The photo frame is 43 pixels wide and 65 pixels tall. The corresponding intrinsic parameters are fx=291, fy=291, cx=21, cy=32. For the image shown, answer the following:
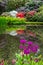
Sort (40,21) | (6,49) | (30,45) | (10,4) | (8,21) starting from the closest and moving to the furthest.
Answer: (30,45) < (6,49) < (8,21) < (40,21) < (10,4)

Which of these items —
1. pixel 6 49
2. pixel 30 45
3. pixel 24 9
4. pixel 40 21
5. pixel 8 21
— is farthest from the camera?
pixel 24 9

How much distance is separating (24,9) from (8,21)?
5.47 m

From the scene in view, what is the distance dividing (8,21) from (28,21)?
7.90 feet

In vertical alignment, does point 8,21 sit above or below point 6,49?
below

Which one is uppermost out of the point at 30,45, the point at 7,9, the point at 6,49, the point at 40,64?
the point at 30,45

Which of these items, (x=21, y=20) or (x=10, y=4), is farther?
(x=10, y=4)

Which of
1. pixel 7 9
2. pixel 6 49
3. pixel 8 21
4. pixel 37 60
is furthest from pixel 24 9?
pixel 37 60

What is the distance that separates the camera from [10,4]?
27.5 metres

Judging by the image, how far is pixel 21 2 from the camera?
28.5 metres

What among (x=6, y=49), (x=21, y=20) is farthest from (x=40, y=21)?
(x=6, y=49)

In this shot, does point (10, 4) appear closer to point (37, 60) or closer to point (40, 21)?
point (40, 21)

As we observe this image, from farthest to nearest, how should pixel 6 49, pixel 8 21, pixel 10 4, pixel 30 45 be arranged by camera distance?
pixel 10 4 < pixel 8 21 < pixel 6 49 < pixel 30 45

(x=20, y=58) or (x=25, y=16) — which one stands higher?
(x=20, y=58)

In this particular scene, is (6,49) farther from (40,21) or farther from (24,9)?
(24,9)
